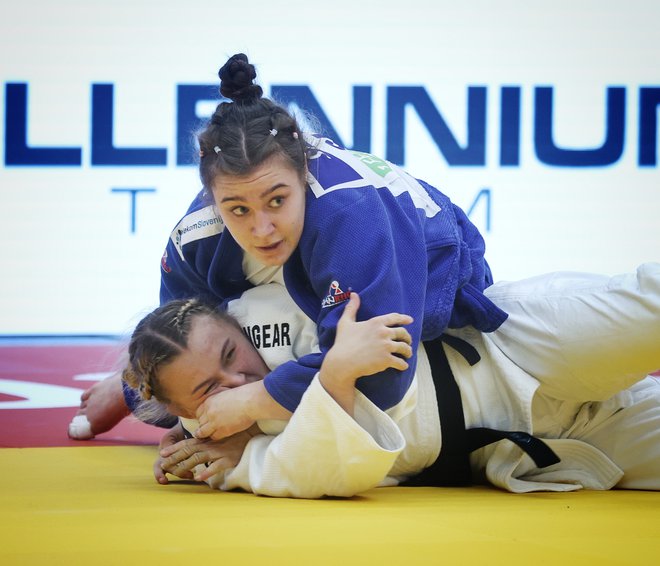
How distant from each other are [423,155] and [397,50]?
54 cm

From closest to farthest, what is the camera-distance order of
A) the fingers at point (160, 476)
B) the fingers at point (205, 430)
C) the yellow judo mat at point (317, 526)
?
the yellow judo mat at point (317, 526)
the fingers at point (205, 430)
the fingers at point (160, 476)

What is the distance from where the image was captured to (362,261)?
176cm

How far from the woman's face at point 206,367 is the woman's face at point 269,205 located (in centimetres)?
19

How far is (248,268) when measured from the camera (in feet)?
6.96

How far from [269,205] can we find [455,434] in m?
0.61

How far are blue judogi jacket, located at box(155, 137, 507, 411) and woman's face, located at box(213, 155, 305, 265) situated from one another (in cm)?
3

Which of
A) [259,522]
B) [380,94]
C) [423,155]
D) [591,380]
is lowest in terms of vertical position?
[259,522]

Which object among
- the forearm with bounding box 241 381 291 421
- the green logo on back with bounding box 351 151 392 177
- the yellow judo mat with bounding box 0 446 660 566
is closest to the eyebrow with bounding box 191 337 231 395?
the forearm with bounding box 241 381 291 421

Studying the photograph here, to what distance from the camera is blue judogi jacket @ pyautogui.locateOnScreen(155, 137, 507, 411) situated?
5.79 feet

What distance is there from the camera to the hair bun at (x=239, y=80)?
1937mm

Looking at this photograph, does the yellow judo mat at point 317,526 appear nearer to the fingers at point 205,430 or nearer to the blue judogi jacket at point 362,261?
the fingers at point 205,430

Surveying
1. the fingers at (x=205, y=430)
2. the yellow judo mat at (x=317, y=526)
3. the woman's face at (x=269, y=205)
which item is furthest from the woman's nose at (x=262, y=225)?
the yellow judo mat at (x=317, y=526)

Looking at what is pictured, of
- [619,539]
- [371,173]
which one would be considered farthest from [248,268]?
[619,539]

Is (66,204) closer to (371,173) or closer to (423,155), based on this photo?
(423,155)
